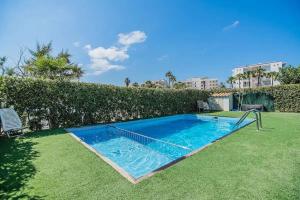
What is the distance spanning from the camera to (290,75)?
3444cm

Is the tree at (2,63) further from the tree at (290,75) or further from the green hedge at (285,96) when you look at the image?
the tree at (290,75)

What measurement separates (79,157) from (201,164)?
10.7 ft

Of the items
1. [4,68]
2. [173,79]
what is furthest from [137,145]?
[173,79]

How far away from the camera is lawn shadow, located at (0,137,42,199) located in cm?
Result: 312

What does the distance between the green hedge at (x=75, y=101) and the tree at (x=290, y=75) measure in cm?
3115

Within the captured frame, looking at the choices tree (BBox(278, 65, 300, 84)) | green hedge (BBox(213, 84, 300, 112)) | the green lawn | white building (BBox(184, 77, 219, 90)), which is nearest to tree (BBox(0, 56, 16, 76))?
the green lawn

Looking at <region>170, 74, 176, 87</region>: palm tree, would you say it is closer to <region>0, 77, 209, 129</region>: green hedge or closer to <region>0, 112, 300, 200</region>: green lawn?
<region>0, 77, 209, 129</region>: green hedge

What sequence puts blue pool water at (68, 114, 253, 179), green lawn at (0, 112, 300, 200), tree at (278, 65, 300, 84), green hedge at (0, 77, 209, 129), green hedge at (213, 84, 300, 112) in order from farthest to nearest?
tree at (278, 65, 300, 84) < green hedge at (213, 84, 300, 112) < green hedge at (0, 77, 209, 129) < blue pool water at (68, 114, 253, 179) < green lawn at (0, 112, 300, 200)

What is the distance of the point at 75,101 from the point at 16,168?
7.03 metres

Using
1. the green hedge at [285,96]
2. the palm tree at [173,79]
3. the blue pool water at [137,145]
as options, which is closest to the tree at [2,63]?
the blue pool water at [137,145]

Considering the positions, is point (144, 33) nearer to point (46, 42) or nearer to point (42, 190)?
point (46, 42)

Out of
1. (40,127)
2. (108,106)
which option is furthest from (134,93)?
(40,127)

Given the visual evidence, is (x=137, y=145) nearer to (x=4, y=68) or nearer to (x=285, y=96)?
(x=285, y=96)

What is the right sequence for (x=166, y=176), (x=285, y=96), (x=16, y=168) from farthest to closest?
(x=285, y=96) < (x=16, y=168) < (x=166, y=176)
